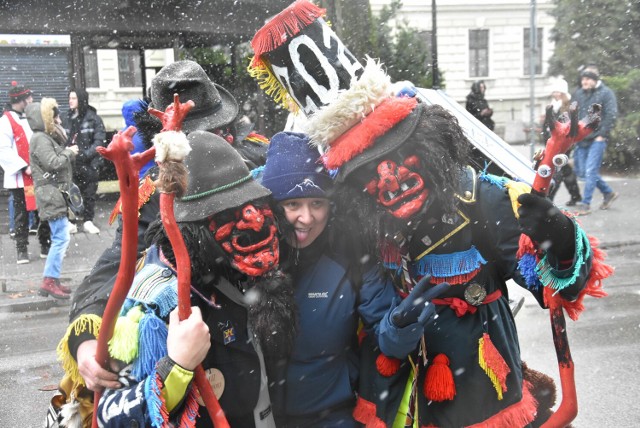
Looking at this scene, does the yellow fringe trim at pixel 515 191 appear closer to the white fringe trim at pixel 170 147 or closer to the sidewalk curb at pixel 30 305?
the white fringe trim at pixel 170 147

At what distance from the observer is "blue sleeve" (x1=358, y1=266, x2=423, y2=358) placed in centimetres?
240

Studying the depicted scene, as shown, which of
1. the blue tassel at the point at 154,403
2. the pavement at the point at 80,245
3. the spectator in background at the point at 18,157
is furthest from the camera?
the spectator in background at the point at 18,157

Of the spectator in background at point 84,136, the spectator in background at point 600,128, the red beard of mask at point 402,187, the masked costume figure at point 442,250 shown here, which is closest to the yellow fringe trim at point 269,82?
the masked costume figure at point 442,250

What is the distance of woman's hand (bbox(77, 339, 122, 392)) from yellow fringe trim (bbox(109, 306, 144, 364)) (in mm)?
61

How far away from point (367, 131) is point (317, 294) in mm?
584

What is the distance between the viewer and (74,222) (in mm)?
11586

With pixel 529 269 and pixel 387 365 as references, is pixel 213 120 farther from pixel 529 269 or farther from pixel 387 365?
pixel 529 269

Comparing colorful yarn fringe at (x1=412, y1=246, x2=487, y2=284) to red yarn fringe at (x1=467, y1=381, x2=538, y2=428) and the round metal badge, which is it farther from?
red yarn fringe at (x1=467, y1=381, x2=538, y2=428)

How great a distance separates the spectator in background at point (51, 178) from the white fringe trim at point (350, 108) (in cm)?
616

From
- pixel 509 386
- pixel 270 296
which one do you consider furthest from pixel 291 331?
pixel 509 386

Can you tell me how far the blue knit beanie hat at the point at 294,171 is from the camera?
2631 millimetres

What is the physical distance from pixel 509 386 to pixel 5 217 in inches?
449

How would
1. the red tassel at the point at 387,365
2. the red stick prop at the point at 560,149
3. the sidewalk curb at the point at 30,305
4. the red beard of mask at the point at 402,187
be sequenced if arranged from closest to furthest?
1. the red stick prop at the point at 560,149
2. the red beard of mask at the point at 402,187
3. the red tassel at the point at 387,365
4. the sidewalk curb at the point at 30,305

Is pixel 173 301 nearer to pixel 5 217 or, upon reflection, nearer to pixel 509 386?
pixel 509 386
